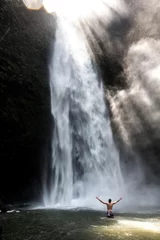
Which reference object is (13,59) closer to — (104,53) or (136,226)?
(104,53)

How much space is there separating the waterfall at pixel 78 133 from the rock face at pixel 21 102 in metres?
1.16

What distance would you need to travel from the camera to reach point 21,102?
1758 cm

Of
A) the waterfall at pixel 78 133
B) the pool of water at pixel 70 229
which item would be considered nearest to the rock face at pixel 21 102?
the waterfall at pixel 78 133

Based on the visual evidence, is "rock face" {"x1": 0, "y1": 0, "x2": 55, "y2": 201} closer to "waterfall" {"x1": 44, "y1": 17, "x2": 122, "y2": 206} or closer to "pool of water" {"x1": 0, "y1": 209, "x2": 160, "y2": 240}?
"waterfall" {"x1": 44, "y1": 17, "x2": 122, "y2": 206}

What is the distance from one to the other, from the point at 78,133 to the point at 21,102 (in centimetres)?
539

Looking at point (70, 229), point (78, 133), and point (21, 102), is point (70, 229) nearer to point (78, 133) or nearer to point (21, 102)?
point (21, 102)

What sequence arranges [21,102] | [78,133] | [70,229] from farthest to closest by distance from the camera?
[78,133] < [21,102] < [70,229]

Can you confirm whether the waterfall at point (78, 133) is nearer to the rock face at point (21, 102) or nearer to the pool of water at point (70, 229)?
the rock face at point (21, 102)

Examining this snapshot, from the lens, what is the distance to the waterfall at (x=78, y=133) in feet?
61.3

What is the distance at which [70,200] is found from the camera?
17547 mm

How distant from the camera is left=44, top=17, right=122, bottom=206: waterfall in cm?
1867

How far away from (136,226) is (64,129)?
1138 cm

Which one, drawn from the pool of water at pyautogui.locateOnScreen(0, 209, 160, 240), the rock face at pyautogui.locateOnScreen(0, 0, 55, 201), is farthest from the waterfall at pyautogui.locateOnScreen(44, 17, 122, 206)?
the pool of water at pyautogui.locateOnScreen(0, 209, 160, 240)

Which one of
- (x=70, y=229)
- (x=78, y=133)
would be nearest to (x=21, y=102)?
(x=78, y=133)
